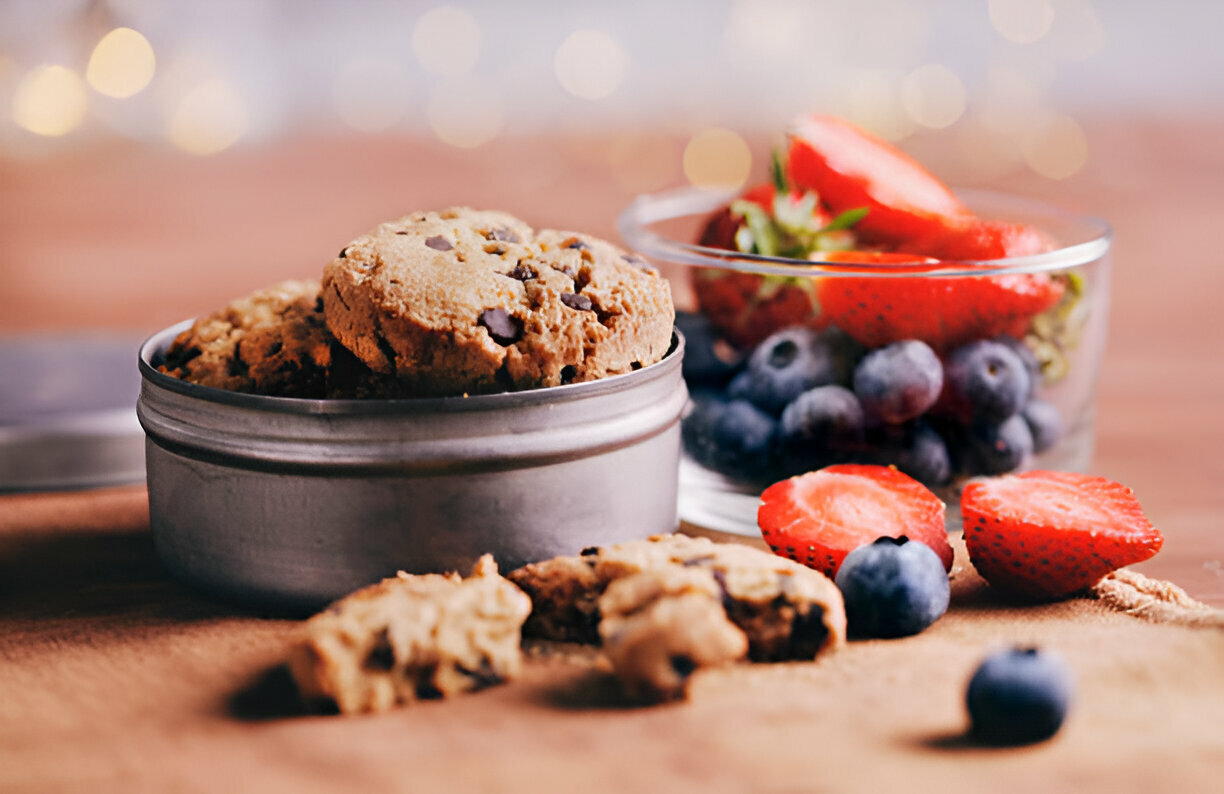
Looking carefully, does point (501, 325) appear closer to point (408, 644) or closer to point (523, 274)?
point (523, 274)

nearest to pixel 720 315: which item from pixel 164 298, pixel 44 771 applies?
pixel 44 771

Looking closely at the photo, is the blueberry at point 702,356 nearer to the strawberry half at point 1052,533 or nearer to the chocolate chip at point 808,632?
the strawberry half at point 1052,533

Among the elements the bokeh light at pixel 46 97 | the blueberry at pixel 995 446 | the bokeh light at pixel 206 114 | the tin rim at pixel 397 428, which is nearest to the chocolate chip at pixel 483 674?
the tin rim at pixel 397 428

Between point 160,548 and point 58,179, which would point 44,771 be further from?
point 58,179

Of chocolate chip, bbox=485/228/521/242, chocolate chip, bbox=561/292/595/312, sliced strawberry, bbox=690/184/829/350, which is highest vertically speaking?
chocolate chip, bbox=485/228/521/242

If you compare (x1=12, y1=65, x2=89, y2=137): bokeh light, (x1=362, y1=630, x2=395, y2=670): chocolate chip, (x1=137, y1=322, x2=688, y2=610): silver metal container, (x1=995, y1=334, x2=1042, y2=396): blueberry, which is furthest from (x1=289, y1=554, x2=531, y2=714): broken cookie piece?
(x1=12, y1=65, x2=89, y2=137): bokeh light

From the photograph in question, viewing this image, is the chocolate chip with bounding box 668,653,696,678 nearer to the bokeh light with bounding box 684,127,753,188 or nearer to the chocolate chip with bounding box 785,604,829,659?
the chocolate chip with bounding box 785,604,829,659

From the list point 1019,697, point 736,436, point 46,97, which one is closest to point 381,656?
point 1019,697
